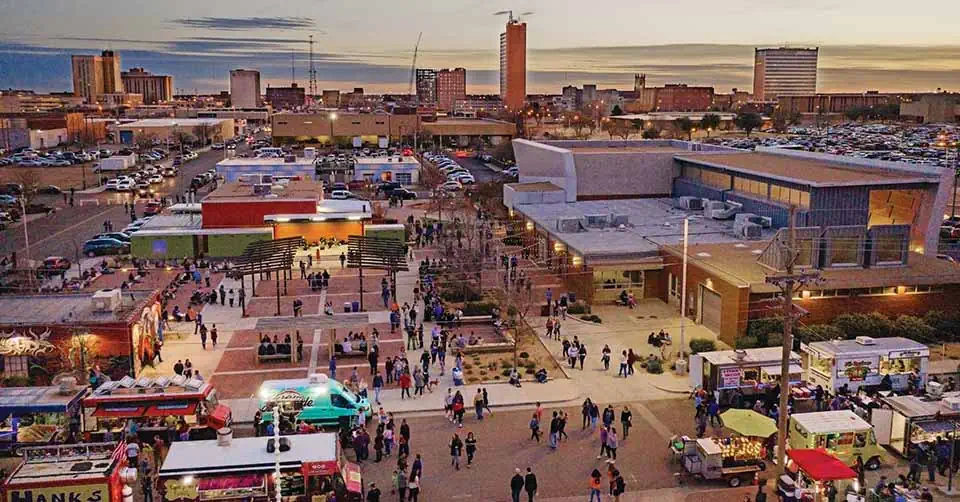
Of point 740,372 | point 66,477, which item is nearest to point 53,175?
point 66,477

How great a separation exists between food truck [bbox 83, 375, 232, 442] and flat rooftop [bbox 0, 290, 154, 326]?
526cm

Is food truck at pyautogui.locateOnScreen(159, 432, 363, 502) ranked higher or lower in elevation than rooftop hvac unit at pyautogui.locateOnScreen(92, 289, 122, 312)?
lower

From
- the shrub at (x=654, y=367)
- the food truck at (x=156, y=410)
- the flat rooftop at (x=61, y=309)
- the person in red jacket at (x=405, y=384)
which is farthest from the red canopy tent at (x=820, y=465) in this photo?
the flat rooftop at (x=61, y=309)

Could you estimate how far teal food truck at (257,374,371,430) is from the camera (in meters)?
20.8

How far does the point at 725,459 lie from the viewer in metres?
18.5

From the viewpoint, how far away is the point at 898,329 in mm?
27859

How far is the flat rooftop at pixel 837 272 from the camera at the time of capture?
28.8m

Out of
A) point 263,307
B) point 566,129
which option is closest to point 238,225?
point 263,307

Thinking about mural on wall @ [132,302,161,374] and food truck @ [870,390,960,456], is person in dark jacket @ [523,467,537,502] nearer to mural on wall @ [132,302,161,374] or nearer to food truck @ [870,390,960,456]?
food truck @ [870,390,960,456]

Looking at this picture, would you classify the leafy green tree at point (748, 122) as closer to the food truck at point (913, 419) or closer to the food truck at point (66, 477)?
the food truck at point (913, 419)

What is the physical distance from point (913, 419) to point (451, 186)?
52.3 metres

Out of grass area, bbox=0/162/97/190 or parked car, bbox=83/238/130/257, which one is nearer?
parked car, bbox=83/238/130/257

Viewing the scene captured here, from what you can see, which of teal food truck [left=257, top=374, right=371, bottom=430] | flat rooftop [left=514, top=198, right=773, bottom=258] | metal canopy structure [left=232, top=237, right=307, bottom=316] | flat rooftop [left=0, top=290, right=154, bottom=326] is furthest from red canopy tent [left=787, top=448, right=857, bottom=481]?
metal canopy structure [left=232, top=237, right=307, bottom=316]

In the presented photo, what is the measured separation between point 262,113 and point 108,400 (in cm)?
18198
